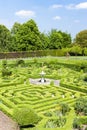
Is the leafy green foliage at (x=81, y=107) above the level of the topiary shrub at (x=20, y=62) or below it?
below

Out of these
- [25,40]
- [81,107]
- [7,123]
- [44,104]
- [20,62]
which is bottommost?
[7,123]

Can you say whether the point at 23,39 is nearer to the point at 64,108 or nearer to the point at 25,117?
the point at 64,108

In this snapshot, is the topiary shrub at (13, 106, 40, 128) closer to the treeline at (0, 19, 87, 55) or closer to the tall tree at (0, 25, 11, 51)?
the treeline at (0, 19, 87, 55)

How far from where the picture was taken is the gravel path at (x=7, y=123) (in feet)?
38.2

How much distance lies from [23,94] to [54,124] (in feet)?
21.0

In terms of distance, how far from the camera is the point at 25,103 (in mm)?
15320

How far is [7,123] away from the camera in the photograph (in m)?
12.3

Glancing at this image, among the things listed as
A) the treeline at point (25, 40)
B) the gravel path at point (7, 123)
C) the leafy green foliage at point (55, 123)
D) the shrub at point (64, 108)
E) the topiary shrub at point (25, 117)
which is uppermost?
the treeline at point (25, 40)

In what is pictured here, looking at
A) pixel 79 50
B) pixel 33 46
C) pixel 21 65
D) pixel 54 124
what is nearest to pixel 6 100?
pixel 54 124

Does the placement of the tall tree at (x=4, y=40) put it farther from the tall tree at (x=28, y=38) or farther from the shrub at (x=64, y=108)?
the shrub at (x=64, y=108)

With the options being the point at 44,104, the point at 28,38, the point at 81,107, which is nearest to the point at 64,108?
the point at 81,107

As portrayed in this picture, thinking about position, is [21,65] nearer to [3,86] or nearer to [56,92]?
[3,86]

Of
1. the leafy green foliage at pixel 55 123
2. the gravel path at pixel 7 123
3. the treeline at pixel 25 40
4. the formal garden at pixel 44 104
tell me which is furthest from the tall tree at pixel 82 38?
the leafy green foliage at pixel 55 123

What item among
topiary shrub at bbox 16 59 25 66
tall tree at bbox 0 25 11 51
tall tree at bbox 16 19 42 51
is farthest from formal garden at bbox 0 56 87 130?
tall tree at bbox 0 25 11 51
